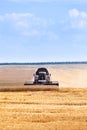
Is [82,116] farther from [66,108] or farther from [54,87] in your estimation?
[54,87]

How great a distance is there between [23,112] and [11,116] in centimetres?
191

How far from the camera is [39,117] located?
21.9 meters

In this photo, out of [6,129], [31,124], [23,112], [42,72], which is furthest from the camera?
[42,72]

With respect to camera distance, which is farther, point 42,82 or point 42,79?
point 42,79

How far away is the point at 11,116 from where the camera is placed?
22.1 meters

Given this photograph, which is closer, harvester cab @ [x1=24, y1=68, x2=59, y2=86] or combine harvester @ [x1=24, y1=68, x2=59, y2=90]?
combine harvester @ [x1=24, y1=68, x2=59, y2=90]

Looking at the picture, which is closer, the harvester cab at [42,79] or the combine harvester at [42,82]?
the combine harvester at [42,82]

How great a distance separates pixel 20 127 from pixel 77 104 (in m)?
10.5

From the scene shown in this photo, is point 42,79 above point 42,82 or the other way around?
above

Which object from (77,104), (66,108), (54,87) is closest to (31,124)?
(66,108)

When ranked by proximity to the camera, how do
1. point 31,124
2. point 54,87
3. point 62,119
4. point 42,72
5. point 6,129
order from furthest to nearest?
1. point 42,72
2. point 54,87
3. point 62,119
4. point 31,124
5. point 6,129

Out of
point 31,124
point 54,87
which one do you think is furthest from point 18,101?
point 54,87

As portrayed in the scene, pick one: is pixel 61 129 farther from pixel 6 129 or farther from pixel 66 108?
pixel 66 108

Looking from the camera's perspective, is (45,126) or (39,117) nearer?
(45,126)
